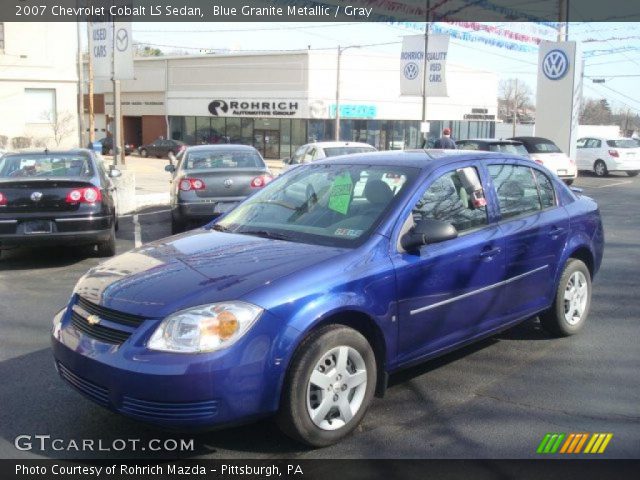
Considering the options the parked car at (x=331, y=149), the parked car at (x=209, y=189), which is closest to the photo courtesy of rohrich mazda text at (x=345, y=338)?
the parked car at (x=209, y=189)

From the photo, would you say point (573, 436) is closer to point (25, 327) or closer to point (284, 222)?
point (284, 222)

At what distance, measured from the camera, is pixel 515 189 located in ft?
17.9

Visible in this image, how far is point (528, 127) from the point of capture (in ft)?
249

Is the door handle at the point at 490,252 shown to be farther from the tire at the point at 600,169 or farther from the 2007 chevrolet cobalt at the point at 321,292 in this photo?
the tire at the point at 600,169

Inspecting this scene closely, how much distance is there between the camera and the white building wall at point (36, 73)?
115ft

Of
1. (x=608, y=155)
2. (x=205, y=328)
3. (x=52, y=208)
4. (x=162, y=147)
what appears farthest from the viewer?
(x=162, y=147)

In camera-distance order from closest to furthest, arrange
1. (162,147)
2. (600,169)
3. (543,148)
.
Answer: (543,148) < (600,169) < (162,147)

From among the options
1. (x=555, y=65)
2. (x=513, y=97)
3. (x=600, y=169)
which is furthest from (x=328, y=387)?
(x=513, y=97)

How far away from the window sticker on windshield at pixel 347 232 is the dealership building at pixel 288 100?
139 ft

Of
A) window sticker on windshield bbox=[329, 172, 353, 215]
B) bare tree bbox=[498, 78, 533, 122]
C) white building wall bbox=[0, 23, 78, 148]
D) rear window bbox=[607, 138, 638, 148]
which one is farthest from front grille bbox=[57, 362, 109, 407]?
bare tree bbox=[498, 78, 533, 122]

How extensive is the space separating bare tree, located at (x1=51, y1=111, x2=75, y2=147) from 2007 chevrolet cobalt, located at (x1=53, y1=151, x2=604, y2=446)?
1329 inches

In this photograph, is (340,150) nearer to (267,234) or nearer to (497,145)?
(497,145)

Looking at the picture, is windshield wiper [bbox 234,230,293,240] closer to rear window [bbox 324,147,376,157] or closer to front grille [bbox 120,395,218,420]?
front grille [bbox 120,395,218,420]

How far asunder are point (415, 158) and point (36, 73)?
116ft
